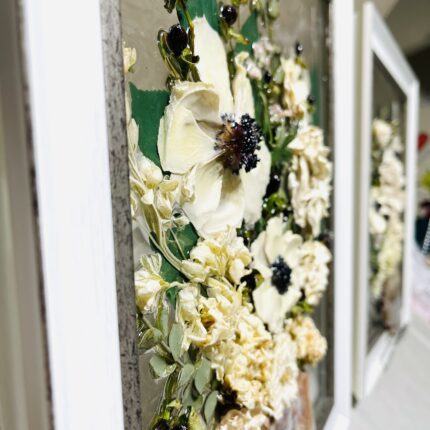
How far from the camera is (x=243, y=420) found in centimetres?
48

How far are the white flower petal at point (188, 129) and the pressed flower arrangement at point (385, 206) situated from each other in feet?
1.98

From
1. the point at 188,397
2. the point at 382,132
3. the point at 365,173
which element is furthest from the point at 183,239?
the point at 382,132

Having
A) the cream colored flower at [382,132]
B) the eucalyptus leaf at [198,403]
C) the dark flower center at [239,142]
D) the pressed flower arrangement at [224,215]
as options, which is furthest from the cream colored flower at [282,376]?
the cream colored flower at [382,132]

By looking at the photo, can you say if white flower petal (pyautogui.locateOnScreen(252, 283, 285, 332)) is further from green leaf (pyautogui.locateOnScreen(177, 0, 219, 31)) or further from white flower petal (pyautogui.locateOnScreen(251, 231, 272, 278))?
green leaf (pyautogui.locateOnScreen(177, 0, 219, 31))

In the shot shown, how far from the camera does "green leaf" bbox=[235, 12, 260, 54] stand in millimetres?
481

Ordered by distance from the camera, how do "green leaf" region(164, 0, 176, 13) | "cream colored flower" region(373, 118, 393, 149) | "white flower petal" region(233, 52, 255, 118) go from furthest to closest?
"cream colored flower" region(373, 118, 393, 149) → "white flower petal" region(233, 52, 255, 118) → "green leaf" region(164, 0, 176, 13)

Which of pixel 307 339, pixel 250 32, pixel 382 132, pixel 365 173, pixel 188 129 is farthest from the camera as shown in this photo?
pixel 382 132

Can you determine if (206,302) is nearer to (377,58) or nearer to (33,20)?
(33,20)

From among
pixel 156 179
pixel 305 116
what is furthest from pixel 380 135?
pixel 156 179

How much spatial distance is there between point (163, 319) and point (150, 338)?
0.02 meters

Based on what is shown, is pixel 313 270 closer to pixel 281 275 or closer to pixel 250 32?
pixel 281 275

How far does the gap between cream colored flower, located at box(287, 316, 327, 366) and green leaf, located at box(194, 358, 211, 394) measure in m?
0.21

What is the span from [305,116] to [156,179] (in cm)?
35

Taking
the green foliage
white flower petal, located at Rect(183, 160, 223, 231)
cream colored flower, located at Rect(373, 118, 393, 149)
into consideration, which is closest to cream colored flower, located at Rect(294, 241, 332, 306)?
the green foliage
